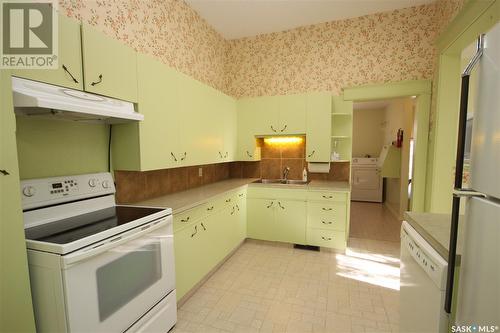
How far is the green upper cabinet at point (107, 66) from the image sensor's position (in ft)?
4.72

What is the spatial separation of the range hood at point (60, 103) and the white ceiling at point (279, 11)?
6.55ft

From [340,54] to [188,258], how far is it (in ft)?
10.3

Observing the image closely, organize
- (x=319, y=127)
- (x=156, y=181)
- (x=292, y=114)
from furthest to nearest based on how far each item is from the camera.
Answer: (x=292, y=114) → (x=319, y=127) → (x=156, y=181)

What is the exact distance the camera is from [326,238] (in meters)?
3.01

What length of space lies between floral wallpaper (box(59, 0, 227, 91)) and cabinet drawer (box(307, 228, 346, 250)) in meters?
2.54

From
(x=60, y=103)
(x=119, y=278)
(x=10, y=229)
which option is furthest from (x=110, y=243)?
(x=60, y=103)

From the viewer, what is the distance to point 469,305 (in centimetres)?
76

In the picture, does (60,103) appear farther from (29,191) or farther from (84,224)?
(84,224)

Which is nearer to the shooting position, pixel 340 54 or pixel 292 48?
pixel 340 54

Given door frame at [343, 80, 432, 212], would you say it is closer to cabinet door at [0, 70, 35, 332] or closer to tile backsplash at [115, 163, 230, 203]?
tile backsplash at [115, 163, 230, 203]

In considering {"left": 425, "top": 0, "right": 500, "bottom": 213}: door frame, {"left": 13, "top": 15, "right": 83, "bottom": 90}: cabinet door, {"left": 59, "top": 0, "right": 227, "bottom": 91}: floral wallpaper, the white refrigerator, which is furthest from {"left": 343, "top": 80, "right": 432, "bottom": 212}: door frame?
{"left": 13, "top": 15, "right": 83, "bottom": 90}: cabinet door

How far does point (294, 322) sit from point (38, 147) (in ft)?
7.05

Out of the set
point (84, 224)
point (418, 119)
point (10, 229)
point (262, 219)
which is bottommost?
point (262, 219)

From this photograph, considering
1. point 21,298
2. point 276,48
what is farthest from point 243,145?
point 21,298
